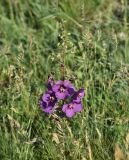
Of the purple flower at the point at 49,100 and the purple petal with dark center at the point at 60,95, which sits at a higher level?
the purple petal with dark center at the point at 60,95

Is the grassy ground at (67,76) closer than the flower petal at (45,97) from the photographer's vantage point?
No

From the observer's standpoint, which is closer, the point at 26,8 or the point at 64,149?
the point at 64,149

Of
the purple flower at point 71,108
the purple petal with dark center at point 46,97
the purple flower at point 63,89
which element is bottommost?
the purple flower at point 71,108

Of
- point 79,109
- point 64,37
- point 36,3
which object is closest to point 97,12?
point 36,3

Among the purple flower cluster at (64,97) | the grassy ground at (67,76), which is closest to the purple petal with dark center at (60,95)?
the purple flower cluster at (64,97)

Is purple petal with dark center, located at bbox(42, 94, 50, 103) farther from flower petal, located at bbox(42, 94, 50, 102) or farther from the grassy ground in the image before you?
the grassy ground

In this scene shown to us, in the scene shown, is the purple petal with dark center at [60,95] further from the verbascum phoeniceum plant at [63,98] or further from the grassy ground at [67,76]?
the grassy ground at [67,76]

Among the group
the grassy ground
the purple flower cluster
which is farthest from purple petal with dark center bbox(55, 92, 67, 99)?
the grassy ground

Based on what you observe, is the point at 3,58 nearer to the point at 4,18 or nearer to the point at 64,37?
the point at 4,18
